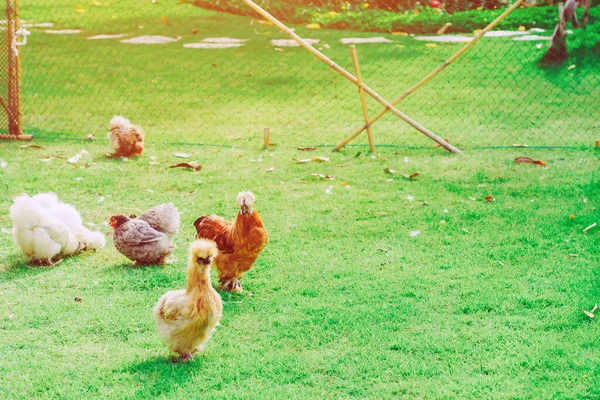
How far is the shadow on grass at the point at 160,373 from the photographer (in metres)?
3.47

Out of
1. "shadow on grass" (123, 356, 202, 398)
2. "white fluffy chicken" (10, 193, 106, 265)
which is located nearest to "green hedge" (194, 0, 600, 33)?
"white fluffy chicken" (10, 193, 106, 265)

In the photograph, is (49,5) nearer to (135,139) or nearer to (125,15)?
(125,15)

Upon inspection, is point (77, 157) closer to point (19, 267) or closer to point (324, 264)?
point (19, 267)

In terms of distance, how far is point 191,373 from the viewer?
11.9 ft

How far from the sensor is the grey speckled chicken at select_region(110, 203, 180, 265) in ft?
15.9

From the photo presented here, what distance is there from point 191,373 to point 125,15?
448 inches

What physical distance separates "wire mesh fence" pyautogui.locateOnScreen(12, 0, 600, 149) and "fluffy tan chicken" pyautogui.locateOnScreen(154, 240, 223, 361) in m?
4.35

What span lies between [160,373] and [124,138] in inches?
159

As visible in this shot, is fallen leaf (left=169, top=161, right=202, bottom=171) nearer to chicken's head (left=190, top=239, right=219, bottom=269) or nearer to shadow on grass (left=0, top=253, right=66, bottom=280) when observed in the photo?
shadow on grass (left=0, top=253, right=66, bottom=280)

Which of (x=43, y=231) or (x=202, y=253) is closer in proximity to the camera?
(x=202, y=253)

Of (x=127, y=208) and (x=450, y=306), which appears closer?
(x=450, y=306)

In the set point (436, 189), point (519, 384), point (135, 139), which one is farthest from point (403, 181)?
point (519, 384)

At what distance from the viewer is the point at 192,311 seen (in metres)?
3.61

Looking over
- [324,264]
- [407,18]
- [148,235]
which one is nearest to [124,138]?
[148,235]
